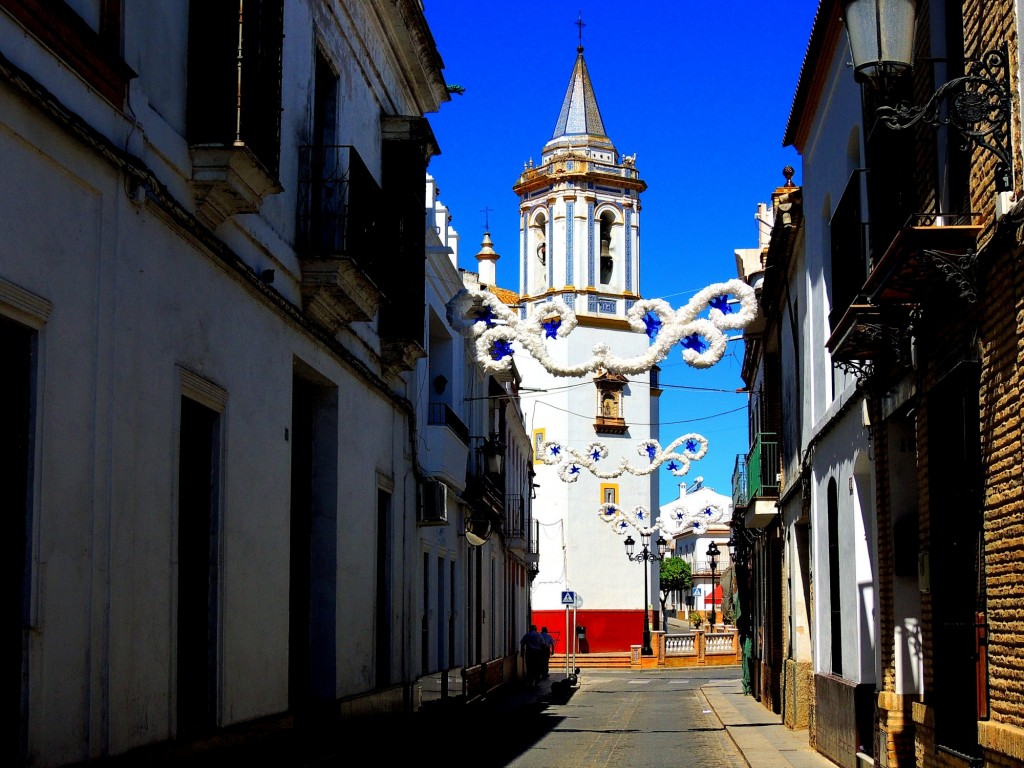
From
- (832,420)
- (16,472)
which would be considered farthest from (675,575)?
(16,472)

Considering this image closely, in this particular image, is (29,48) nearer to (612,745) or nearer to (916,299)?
(916,299)

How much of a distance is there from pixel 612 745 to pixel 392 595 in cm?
347

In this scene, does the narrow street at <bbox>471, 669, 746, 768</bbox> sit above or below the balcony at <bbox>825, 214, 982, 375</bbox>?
below

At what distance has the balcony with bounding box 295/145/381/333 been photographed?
38.6ft

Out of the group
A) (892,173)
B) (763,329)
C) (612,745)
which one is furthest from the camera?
(763,329)

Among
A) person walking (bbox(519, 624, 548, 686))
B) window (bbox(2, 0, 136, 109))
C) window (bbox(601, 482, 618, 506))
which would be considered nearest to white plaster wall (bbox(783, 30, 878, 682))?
window (bbox(2, 0, 136, 109))

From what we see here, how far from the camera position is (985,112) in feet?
22.9

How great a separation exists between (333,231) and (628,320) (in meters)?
3.74

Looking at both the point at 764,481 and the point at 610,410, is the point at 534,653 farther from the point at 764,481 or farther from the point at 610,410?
the point at 610,410

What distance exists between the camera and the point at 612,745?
57.0 feet

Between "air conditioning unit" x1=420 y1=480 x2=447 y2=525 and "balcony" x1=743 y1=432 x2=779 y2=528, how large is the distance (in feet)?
19.3

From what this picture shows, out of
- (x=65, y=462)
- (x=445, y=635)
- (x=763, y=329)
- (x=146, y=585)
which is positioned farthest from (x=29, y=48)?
(x=763, y=329)

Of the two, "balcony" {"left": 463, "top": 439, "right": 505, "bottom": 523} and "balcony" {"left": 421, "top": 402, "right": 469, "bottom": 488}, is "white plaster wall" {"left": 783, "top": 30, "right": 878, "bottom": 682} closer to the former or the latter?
"balcony" {"left": 421, "top": 402, "right": 469, "bottom": 488}

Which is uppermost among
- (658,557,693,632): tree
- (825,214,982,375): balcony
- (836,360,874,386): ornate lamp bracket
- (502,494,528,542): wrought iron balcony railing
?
(825,214,982,375): balcony
